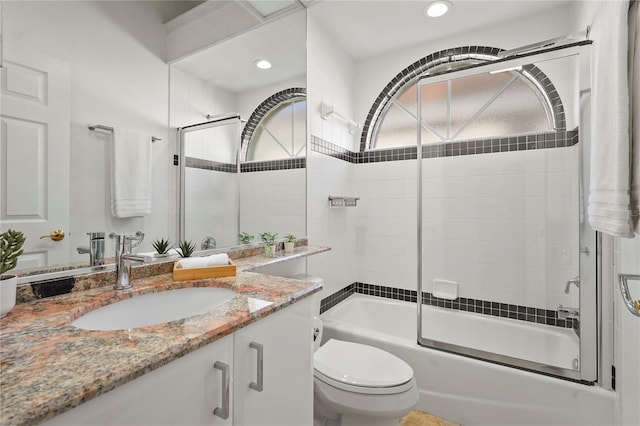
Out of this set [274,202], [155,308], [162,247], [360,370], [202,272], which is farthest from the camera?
[274,202]

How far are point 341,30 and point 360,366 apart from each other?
2.41 meters

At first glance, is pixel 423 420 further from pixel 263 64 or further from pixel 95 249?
pixel 263 64

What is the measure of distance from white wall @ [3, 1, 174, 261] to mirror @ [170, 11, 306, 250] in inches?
4.4

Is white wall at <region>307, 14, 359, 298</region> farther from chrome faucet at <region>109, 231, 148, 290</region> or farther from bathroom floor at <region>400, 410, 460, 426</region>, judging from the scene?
chrome faucet at <region>109, 231, 148, 290</region>

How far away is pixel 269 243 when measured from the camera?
1840mm

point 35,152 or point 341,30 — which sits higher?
point 341,30

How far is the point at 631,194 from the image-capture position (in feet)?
2.96

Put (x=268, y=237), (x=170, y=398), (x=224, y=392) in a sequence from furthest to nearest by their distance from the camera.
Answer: (x=268, y=237)
(x=224, y=392)
(x=170, y=398)

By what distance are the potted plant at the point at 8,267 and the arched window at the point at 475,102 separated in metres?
2.13

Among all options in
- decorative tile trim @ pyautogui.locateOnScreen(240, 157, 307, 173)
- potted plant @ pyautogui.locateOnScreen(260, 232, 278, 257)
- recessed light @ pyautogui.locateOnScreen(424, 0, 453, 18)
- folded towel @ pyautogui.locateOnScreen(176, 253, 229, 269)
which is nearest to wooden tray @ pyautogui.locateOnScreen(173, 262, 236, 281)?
folded towel @ pyautogui.locateOnScreen(176, 253, 229, 269)

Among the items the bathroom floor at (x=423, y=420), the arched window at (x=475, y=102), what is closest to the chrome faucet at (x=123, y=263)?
the bathroom floor at (x=423, y=420)

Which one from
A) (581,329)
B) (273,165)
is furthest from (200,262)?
(581,329)

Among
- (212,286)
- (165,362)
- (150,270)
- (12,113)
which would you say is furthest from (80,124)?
(165,362)

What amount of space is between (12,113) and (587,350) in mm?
2598
